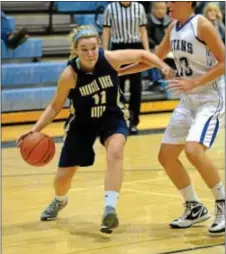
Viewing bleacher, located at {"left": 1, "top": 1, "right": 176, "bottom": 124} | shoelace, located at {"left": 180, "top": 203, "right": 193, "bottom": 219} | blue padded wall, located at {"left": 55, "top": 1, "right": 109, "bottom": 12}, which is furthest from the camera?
blue padded wall, located at {"left": 55, "top": 1, "right": 109, "bottom": 12}

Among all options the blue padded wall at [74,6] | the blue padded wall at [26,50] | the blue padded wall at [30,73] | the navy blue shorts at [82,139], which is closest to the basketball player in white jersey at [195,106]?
the navy blue shorts at [82,139]

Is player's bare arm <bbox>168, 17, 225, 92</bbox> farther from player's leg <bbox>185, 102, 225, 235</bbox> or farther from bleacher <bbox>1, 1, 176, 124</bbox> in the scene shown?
bleacher <bbox>1, 1, 176, 124</bbox>

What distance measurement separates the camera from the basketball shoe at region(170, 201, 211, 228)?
204 inches

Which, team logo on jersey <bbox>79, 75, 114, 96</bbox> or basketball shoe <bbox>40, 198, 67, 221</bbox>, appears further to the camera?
→ basketball shoe <bbox>40, 198, 67, 221</bbox>

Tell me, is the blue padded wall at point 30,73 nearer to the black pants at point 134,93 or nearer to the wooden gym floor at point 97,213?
the black pants at point 134,93

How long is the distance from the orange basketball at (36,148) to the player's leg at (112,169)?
376 mm

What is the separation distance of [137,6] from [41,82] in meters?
2.42

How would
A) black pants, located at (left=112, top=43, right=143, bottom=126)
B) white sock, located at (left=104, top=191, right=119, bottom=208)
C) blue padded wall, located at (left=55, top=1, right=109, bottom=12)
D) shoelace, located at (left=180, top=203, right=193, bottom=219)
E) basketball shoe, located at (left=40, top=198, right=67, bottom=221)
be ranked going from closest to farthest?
white sock, located at (left=104, top=191, right=119, bottom=208) → shoelace, located at (left=180, top=203, right=193, bottom=219) → basketball shoe, located at (left=40, top=198, right=67, bottom=221) → black pants, located at (left=112, top=43, right=143, bottom=126) → blue padded wall, located at (left=55, top=1, right=109, bottom=12)

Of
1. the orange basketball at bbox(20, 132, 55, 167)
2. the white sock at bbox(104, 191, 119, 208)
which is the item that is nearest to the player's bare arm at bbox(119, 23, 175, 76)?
the orange basketball at bbox(20, 132, 55, 167)

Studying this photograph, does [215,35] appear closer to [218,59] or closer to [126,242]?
[218,59]

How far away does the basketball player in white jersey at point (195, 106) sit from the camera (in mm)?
4926

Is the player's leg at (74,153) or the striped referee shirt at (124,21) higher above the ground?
the striped referee shirt at (124,21)

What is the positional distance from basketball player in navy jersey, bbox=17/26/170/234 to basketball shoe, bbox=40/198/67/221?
24cm

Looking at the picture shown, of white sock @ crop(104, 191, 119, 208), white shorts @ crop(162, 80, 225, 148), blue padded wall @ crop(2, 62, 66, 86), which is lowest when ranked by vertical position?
white sock @ crop(104, 191, 119, 208)
